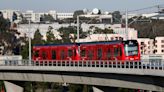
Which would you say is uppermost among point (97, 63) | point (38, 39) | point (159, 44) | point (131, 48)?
point (131, 48)

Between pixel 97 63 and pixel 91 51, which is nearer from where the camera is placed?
pixel 97 63

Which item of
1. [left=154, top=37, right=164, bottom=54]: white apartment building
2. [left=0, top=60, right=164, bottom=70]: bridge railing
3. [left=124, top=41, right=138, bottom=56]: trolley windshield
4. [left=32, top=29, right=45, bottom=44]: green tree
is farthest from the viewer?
[left=154, top=37, right=164, bottom=54]: white apartment building

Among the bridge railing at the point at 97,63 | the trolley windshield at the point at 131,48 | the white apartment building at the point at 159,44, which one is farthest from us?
the white apartment building at the point at 159,44

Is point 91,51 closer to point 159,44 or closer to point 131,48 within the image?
point 131,48

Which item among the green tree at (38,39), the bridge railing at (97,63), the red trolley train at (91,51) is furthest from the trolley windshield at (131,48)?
the green tree at (38,39)

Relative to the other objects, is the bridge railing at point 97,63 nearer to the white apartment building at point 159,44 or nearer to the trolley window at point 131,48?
Answer: the trolley window at point 131,48

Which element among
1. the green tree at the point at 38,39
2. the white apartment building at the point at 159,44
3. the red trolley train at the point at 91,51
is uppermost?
the red trolley train at the point at 91,51

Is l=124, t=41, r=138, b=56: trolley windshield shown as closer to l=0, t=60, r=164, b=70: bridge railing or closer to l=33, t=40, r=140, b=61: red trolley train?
l=33, t=40, r=140, b=61: red trolley train

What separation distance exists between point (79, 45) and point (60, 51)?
353 centimetres

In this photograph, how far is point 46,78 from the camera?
197ft

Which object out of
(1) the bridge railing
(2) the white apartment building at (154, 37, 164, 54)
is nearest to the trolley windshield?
(1) the bridge railing

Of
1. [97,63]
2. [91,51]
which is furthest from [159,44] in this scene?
[97,63]

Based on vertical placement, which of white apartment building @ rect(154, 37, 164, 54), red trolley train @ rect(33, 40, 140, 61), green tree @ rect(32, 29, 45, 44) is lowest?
white apartment building @ rect(154, 37, 164, 54)

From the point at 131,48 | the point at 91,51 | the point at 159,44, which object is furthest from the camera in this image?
the point at 159,44
